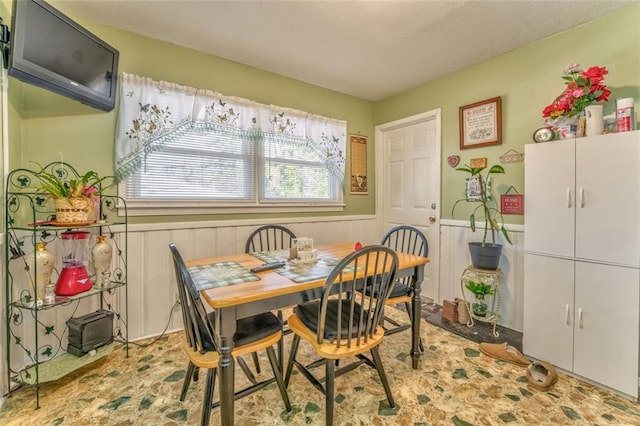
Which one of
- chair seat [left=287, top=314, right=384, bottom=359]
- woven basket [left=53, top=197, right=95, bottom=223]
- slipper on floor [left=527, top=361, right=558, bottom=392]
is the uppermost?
woven basket [left=53, top=197, right=95, bottom=223]

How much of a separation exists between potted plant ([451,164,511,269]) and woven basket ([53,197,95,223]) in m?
2.92

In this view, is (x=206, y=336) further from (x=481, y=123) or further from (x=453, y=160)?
(x=481, y=123)

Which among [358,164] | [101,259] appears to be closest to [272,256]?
[101,259]

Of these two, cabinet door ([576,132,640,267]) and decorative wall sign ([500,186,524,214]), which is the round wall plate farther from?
decorative wall sign ([500,186,524,214])

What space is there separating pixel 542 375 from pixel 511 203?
137cm

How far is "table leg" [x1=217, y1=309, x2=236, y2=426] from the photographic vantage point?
1.24 metres

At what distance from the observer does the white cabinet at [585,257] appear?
168 cm

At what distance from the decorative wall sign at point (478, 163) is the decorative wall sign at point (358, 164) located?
132 centimetres

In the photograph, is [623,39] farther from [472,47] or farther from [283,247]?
[283,247]

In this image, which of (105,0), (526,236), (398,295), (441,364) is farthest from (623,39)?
(105,0)

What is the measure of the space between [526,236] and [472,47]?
1.67 meters

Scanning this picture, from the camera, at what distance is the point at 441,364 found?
202cm

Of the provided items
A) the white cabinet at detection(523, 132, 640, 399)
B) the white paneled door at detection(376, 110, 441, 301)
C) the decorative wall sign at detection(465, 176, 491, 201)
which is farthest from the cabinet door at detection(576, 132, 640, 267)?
the white paneled door at detection(376, 110, 441, 301)

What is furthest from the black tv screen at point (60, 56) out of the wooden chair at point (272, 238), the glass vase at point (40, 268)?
the wooden chair at point (272, 238)
